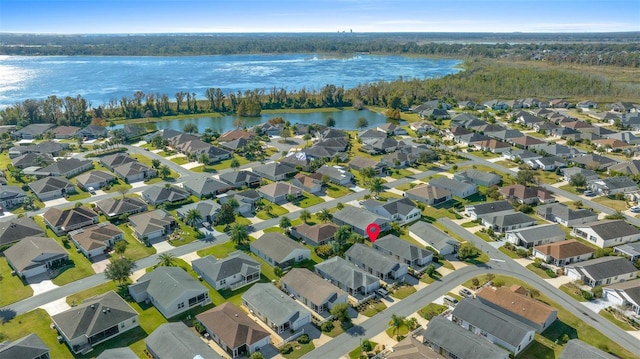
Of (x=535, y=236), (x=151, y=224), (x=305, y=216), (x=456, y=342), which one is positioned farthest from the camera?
(x=305, y=216)

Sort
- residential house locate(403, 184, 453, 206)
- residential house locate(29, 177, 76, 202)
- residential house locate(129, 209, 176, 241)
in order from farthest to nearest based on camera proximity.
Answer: residential house locate(29, 177, 76, 202)
residential house locate(403, 184, 453, 206)
residential house locate(129, 209, 176, 241)

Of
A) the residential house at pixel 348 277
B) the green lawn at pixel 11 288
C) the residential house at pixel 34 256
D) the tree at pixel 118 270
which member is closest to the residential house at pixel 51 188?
the residential house at pixel 34 256

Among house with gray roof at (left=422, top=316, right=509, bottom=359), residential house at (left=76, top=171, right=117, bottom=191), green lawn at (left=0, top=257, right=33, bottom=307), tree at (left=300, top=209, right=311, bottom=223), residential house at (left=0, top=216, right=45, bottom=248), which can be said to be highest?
residential house at (left=76, top=171, right=117, bottom=191)

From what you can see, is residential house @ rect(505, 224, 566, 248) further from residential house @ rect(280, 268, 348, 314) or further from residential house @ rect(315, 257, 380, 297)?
residential house @ rect(280, 268, 348, 314)

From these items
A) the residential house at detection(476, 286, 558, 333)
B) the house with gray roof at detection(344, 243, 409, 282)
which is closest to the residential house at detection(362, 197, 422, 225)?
the house with gray roof at detection(344, 243, 409, 282)

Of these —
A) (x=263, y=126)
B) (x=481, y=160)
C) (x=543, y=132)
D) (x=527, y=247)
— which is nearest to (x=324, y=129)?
(x=263, y=126)

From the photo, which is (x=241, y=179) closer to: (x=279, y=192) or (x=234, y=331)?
(x=279, y=192)

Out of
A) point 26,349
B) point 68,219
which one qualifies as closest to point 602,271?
point 26,349
